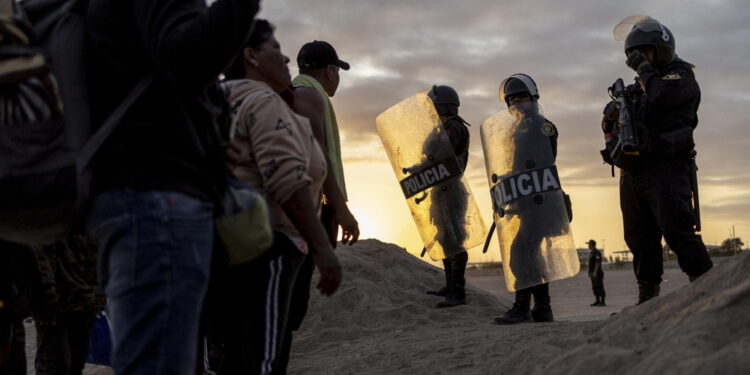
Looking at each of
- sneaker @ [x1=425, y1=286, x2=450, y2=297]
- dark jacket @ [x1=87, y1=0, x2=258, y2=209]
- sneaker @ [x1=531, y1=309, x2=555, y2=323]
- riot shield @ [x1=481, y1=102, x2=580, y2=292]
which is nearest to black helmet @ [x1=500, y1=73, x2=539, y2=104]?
riot shield @ [x1=481, y1=102, x2=580, y2=292]

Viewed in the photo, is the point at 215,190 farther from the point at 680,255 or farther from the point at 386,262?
the point at 386,262

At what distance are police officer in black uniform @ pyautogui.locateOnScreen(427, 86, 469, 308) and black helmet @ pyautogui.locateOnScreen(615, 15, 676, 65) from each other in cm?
193

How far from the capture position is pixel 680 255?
5.18 metres

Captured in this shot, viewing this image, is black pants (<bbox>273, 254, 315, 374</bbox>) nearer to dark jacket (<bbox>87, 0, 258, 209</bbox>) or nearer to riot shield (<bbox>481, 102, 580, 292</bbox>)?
dark jacket (<bbox>87, 0, 258, 209</bbox>)

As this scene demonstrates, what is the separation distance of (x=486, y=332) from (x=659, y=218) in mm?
1346

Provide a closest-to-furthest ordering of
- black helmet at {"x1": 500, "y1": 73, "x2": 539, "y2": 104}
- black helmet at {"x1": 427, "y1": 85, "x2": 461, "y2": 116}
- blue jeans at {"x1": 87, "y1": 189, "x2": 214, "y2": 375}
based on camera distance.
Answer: blue jeans at {"x1": 87, "y1": 189, "x2": 214, "y2": 375}
black helmet at {"x1": 500, "y1": 73, "x2": 539, "y2": 104}
black helmet at {"x1": 427, "y1": 85, "x2": 461, "y2": 116}

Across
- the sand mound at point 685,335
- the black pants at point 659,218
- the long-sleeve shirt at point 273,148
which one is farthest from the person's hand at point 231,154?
the black pants at point 659,218

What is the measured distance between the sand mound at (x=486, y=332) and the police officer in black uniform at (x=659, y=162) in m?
0.86

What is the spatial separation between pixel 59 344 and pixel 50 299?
180mm

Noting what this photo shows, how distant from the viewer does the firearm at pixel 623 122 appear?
212 inches

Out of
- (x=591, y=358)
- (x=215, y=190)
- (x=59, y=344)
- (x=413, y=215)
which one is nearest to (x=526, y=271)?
(x=413, y=215)

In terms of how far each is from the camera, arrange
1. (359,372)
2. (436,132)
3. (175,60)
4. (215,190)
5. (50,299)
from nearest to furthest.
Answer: (175,60) < (215,190) < (50,299) < (359,372) < (436,132)

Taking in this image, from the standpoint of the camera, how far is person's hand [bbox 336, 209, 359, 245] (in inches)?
124

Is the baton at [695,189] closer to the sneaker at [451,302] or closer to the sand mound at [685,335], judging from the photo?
the sand mound at [685,335]
